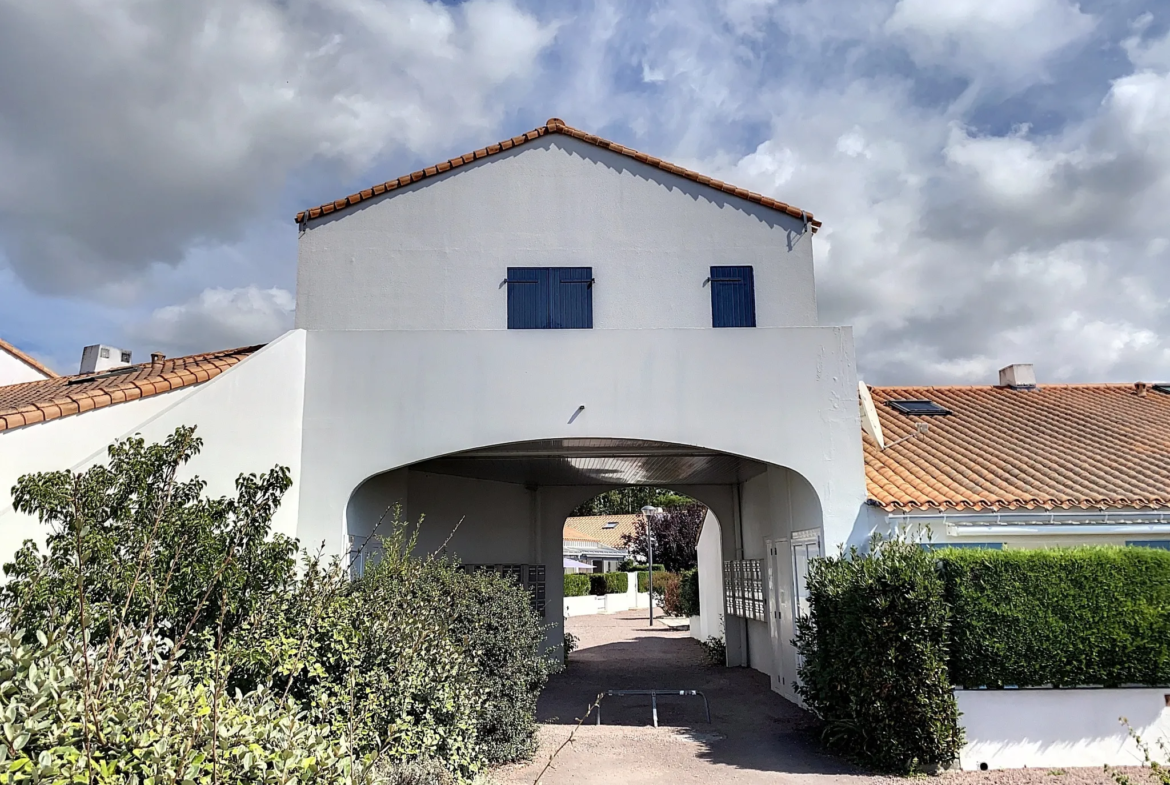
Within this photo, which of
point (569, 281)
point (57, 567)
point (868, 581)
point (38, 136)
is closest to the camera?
point (57, 567)

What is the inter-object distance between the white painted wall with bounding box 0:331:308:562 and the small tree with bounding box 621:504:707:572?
108 ft

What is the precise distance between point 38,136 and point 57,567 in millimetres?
7412

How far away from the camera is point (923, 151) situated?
12.2 meters

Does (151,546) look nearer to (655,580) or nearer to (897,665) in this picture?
(897,665)

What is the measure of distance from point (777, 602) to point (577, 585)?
92.1ft

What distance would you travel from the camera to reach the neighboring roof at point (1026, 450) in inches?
450

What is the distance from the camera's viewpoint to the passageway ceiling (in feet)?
42.9

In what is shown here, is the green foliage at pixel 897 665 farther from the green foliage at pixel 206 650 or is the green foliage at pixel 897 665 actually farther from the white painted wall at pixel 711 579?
the white painted wall at pixel 711 579

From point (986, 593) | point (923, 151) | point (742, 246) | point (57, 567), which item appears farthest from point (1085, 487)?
point (57, 567)

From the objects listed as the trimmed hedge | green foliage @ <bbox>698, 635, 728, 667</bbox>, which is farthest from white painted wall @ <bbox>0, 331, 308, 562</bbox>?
the trimmed hedge

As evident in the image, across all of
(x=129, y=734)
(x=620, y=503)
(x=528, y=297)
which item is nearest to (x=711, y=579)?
(x=528, y=297)

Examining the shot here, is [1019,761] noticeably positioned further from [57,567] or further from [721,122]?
[57,567]

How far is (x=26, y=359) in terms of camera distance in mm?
18547

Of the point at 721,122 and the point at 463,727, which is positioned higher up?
the point at 721,122
